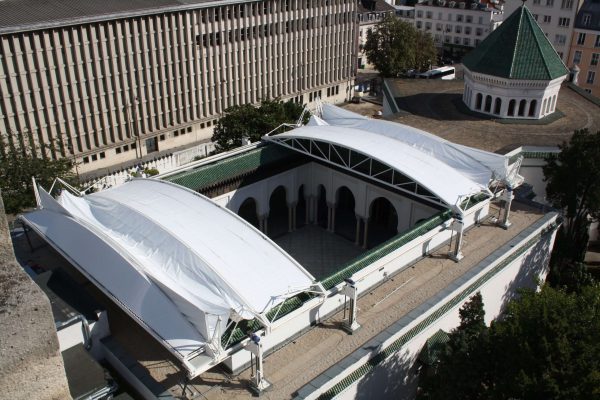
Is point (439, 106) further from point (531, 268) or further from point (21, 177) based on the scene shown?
point (21, 177)

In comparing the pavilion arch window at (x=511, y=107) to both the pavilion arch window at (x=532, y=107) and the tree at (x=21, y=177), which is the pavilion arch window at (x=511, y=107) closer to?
the pavilion arch window at (x=532, y=107)

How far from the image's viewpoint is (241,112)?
58.8 metres

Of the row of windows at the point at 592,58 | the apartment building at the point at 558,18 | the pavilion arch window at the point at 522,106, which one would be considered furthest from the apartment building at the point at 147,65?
the row of windows at the point at 592,58

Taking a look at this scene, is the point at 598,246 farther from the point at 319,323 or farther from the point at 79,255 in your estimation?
the point at 79,255

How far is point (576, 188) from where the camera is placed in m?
43.1

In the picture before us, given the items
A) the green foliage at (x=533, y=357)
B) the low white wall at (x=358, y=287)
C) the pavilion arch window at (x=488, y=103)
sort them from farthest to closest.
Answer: the pavilion arch window at (x=488, y=103), the low white wall at (x=358, y=287), the green foliage at (x=533, y=357)

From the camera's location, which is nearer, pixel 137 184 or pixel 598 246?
pixel 137 184

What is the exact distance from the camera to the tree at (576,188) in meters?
42.1

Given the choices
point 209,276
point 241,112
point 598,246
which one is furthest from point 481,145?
point 209,276

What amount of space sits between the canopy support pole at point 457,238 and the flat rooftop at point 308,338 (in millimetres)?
404

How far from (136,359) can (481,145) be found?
130ft

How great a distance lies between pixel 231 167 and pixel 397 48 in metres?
51.5

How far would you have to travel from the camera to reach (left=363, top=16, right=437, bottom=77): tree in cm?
8738

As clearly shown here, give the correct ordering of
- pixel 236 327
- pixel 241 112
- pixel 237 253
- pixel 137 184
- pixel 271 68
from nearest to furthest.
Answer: pixel 236 327
pixel 237 253
pixel 137 184
pixel 241 112
pixel 271 68
